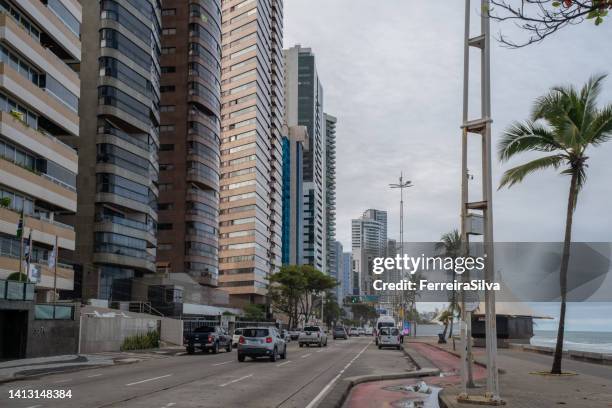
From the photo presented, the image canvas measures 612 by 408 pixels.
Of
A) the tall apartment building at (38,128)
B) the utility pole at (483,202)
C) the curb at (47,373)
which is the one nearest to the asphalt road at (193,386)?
the curb at (47,373)

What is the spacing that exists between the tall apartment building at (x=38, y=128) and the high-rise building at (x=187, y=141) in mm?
38895

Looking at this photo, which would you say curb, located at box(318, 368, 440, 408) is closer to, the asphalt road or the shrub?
the asphalt road

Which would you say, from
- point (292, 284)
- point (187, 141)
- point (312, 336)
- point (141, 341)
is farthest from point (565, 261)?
point (292, 284)

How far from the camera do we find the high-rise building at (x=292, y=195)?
18612 cm

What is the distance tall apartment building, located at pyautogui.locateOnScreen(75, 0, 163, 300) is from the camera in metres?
67.6

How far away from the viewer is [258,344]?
29484mm

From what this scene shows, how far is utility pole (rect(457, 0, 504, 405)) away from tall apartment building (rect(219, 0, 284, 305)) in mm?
110176

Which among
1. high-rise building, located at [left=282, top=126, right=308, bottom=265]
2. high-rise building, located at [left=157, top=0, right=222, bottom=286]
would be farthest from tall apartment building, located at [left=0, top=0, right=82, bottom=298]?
high-rise building, located at [left=282, top=126, right=308, bottom=265]

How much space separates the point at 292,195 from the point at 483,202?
177018 mm

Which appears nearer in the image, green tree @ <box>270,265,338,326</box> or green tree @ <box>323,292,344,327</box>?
green tree @ <box>270,265,338,326</box>

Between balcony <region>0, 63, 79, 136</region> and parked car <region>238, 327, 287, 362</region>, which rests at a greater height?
balcony <region>0, 63, 79, 136</region>

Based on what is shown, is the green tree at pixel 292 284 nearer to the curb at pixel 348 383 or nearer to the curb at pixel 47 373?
the curb at pixel 47 373

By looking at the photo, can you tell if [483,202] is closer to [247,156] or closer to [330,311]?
[247,156]

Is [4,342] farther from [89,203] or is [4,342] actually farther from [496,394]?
[89,203]
